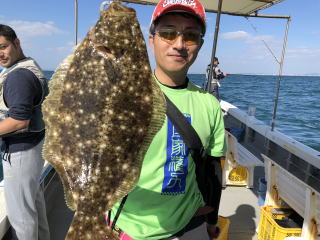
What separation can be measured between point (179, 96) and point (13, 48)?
7.75 ft

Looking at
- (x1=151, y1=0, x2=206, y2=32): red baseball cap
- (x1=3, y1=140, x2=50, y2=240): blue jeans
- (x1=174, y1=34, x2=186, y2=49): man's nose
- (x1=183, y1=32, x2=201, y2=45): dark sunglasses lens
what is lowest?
(x1=3, y1=140, x2=50, y2=240): blue jeans

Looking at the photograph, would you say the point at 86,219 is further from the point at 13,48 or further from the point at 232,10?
the point at 232,10

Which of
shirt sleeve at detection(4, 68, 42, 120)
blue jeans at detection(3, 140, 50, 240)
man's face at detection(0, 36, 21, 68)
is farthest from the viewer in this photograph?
man's face at detection(0, 36, 21, 68)

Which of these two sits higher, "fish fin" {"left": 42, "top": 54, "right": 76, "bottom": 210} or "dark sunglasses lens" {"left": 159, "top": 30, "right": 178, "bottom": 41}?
"dark sunglasses lens" {"left": 159, "top": 30, "right": 178, "bottom": 41}

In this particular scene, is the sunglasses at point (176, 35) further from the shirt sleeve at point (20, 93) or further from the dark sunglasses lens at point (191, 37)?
the shirt sleeve at point (20, 93)

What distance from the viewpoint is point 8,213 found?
3057 millimetres

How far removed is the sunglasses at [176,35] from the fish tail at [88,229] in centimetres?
119

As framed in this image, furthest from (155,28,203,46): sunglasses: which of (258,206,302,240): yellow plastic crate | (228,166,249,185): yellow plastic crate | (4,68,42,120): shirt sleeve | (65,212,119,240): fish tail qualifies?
(228,166,249,185): yellow plastic crate

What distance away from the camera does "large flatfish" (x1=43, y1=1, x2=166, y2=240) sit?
1.38m

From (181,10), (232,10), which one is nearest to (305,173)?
(232,10)

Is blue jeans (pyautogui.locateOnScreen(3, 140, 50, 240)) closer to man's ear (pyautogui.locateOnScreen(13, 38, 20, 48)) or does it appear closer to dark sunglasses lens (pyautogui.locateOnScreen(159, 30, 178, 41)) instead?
man's ear (pyautogui.locateOnScreen(13, 38, 20, 48))

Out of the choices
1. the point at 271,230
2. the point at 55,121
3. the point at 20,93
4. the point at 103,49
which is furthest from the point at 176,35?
the point at 271,230

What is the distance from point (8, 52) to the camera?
10.5 feet

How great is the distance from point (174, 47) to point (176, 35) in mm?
95
